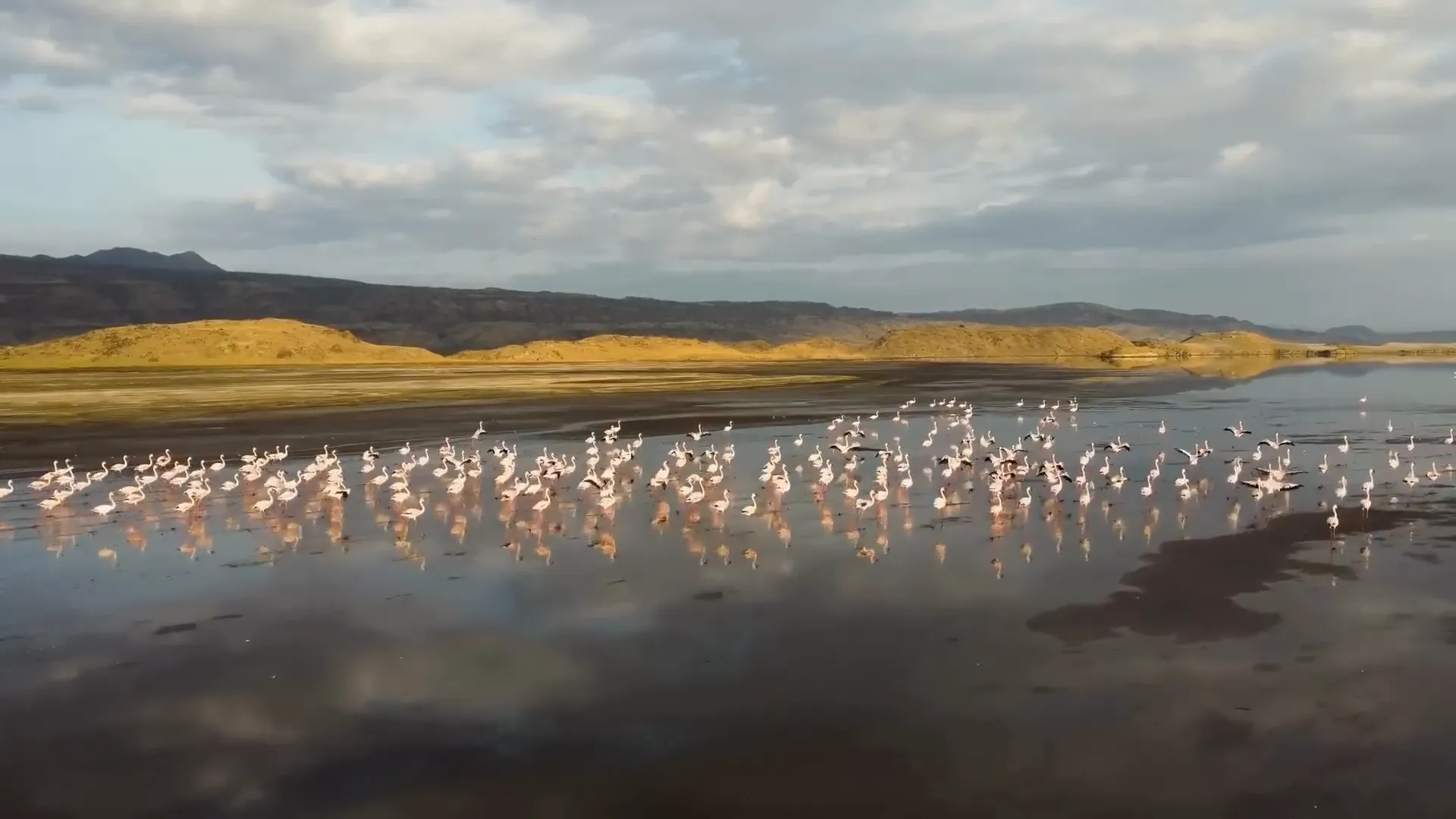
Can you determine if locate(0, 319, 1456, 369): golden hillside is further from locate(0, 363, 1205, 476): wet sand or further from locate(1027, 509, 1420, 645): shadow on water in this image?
locate(1027, 509, 1420, 645): shadow on water

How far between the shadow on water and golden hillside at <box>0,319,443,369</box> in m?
120

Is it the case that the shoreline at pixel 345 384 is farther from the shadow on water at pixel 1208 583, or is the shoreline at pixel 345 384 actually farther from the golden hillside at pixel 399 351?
the shadow on water at pixel 1208 583

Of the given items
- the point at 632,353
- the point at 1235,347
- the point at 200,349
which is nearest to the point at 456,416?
the point at 200,349

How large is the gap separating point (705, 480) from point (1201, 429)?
71.9ft

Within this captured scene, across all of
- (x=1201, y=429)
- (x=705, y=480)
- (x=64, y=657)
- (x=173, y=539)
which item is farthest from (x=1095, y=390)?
(x=64, y=657)

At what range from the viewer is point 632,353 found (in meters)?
168

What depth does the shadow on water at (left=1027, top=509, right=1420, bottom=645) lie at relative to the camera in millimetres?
13047

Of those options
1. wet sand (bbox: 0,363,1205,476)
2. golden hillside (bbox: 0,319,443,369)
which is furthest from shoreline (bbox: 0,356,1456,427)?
golden hillside (bbox: 0,319,443,369)

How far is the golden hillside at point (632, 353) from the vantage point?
15400cm

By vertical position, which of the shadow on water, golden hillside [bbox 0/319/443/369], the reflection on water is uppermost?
golden hillside [bbox 0/319/443/369]

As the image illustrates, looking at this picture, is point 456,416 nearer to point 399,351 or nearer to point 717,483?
point 717,483

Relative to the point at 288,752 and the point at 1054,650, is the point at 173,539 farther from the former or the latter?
the point at 1054,650

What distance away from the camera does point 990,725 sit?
33.1 ft

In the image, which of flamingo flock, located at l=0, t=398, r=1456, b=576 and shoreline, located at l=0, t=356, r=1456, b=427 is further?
shoreline, located at l=0, t=356, r=1456, b=427
